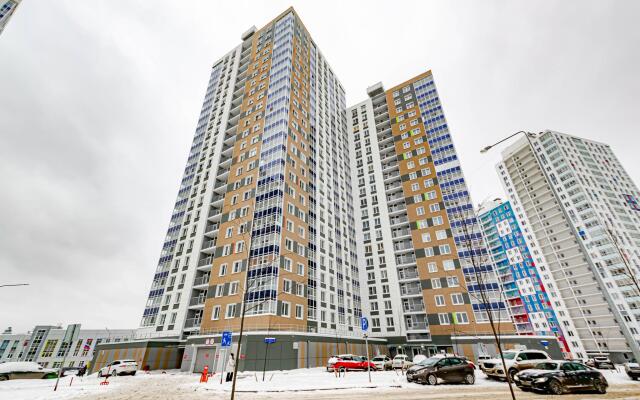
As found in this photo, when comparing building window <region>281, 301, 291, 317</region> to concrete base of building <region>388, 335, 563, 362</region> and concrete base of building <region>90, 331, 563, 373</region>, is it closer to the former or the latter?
concrete base of building <region>90, 331, 563, 373</region>

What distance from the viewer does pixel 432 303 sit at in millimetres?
52812

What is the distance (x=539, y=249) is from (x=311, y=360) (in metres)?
101

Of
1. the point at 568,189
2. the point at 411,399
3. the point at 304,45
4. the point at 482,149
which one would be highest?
the point at 304,45

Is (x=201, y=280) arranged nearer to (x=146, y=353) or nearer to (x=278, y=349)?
(x=146, y=353)

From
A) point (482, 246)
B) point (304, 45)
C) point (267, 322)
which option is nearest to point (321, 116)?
point (304, 45)

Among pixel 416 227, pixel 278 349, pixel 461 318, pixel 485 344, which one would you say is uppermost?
pixel 416 227

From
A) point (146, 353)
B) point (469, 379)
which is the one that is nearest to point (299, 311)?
point (146, 353)

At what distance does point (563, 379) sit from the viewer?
16828mm

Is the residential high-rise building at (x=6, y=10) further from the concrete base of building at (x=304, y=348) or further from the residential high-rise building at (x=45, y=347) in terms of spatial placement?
the residential high-rise building at (x=45, y=347)

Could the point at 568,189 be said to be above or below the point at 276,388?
above

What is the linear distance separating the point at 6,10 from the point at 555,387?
113m

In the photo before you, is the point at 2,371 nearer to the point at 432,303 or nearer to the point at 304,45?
the point at 432,303

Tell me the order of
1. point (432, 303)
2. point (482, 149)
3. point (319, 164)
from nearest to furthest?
point (482, 149) → point (432, 303) → point (319, 164)

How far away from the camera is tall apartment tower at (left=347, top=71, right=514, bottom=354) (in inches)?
1991
